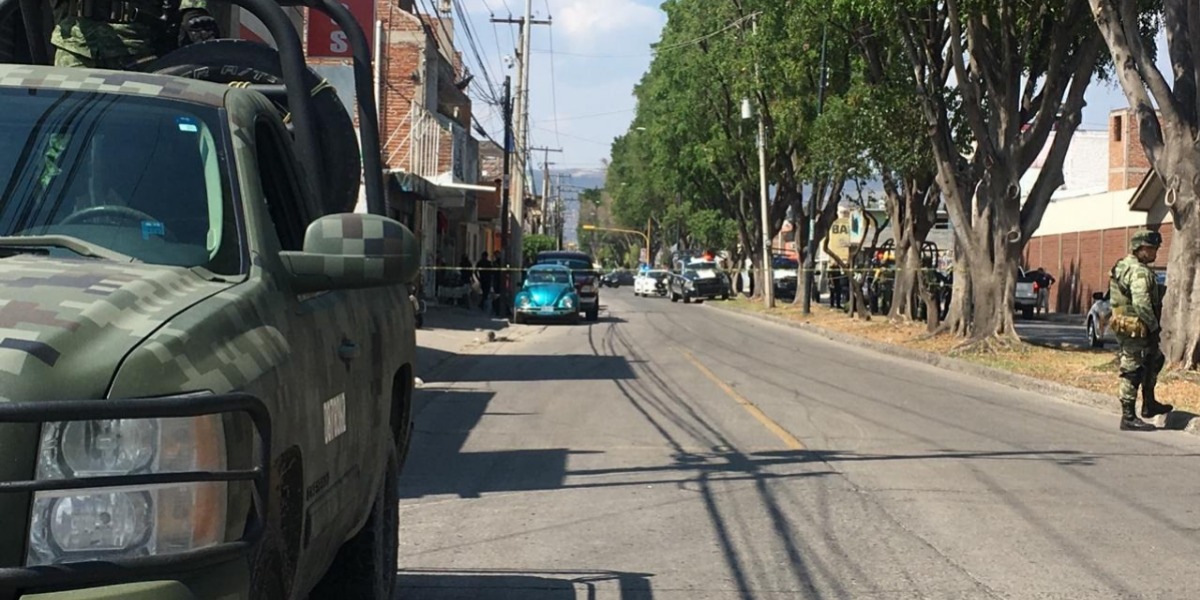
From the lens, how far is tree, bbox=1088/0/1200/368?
654 inches

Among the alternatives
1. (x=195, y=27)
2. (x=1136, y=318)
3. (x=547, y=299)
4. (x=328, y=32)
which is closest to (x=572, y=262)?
(x=547, y=299)

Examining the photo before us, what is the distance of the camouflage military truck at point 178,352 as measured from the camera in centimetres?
271

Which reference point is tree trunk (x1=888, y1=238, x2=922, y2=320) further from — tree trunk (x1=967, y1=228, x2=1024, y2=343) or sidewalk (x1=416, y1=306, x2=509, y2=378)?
sidewalk (x1=416, y1=306, x2=509, y2=378)

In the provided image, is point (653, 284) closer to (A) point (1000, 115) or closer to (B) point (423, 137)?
(B) point (423, 137)

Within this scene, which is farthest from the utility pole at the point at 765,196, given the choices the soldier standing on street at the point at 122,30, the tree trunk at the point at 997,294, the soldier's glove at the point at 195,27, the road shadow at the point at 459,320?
the soldier standing on street at the point at 122,30

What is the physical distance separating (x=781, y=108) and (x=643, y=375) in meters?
19.1

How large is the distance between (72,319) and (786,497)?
654 centimetres

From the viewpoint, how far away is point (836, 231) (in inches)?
2579

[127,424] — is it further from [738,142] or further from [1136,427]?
[738,142]

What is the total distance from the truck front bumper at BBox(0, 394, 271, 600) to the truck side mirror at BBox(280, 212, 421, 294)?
0.68m

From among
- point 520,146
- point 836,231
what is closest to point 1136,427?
point 520,146

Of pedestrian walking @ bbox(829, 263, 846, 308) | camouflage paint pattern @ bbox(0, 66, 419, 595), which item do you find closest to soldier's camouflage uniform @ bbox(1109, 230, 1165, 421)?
camouflage paint pattern @ bbox(0, 66, 419, 595)

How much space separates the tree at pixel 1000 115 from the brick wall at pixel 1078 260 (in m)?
16.6

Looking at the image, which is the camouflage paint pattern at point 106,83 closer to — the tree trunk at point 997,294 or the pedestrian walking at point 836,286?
the tree trunk at point 997,294
